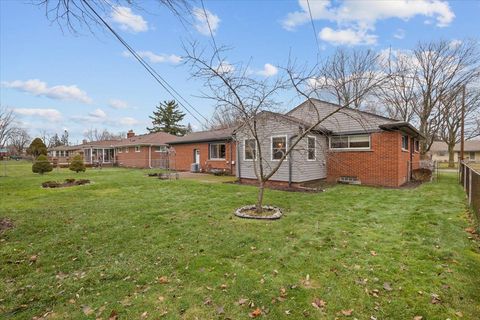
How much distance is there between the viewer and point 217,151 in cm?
1845

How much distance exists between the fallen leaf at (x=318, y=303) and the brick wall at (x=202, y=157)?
46.1 feet

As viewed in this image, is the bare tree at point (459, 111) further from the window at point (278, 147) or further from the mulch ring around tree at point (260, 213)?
the mulch ring around tree at point (260, 213)

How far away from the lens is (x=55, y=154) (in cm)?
4597

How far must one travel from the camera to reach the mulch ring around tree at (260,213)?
647 centimetres

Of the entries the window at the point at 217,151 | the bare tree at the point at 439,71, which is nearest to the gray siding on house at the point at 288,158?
the window at the point at 217,151

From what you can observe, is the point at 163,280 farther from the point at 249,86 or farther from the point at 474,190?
the point at 474,190

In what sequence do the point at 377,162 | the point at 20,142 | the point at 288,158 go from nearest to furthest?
the point at 288,158 → the point at 377,162 → the point at 20,142

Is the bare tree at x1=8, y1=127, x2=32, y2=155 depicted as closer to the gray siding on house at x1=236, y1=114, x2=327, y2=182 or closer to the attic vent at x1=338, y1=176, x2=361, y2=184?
the gray siding on house at x1=236, y1=114, x2=327, y2=182

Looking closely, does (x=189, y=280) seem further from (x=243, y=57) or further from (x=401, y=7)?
(x=401, y=7)

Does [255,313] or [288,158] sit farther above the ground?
[288,158]

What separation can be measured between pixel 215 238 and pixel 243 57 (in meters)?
4.50

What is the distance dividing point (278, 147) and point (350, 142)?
3.83 metres

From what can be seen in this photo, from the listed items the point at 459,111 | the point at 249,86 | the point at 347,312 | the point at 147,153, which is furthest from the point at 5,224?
the point at 459,111

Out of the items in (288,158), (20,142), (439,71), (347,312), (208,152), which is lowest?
(347,312)
